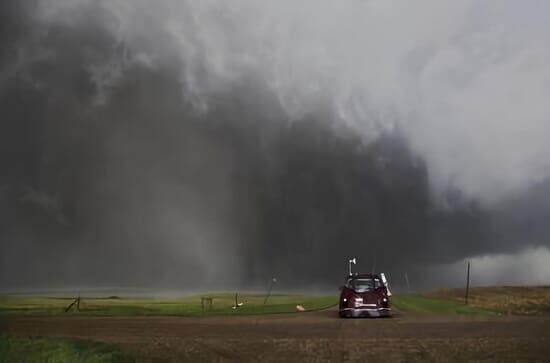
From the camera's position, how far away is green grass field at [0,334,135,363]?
1973 centimetres

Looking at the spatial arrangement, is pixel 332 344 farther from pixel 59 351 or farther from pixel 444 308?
pixel 444 308

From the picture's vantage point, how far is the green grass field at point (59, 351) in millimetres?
19734

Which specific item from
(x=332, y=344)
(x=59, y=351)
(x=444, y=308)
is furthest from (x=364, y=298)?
(x=444, y=308)

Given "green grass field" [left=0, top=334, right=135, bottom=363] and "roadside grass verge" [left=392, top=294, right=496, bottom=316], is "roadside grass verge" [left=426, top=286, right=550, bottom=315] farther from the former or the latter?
"green grass field" [left=0, top=334, right=135, bottom=363]

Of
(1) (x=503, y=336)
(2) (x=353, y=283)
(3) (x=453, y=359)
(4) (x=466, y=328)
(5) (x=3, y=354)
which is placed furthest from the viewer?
(2) (x=353, y=283)

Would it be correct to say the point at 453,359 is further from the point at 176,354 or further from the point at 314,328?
the point at 314,328

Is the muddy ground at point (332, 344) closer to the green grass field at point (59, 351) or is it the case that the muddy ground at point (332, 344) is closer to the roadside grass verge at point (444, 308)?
the green grass field at point (59, 351)

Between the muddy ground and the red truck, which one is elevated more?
the red truck

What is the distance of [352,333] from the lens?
2884 cm

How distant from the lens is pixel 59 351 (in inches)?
838

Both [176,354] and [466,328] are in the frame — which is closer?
[176,354]

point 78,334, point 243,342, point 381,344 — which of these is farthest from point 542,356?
point 78,334

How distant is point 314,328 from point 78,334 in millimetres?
11000

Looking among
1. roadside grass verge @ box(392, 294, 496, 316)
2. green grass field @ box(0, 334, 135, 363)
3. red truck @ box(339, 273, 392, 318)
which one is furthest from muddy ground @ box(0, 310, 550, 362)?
roadside grass verge @ box(392, 294, 496, 316)
